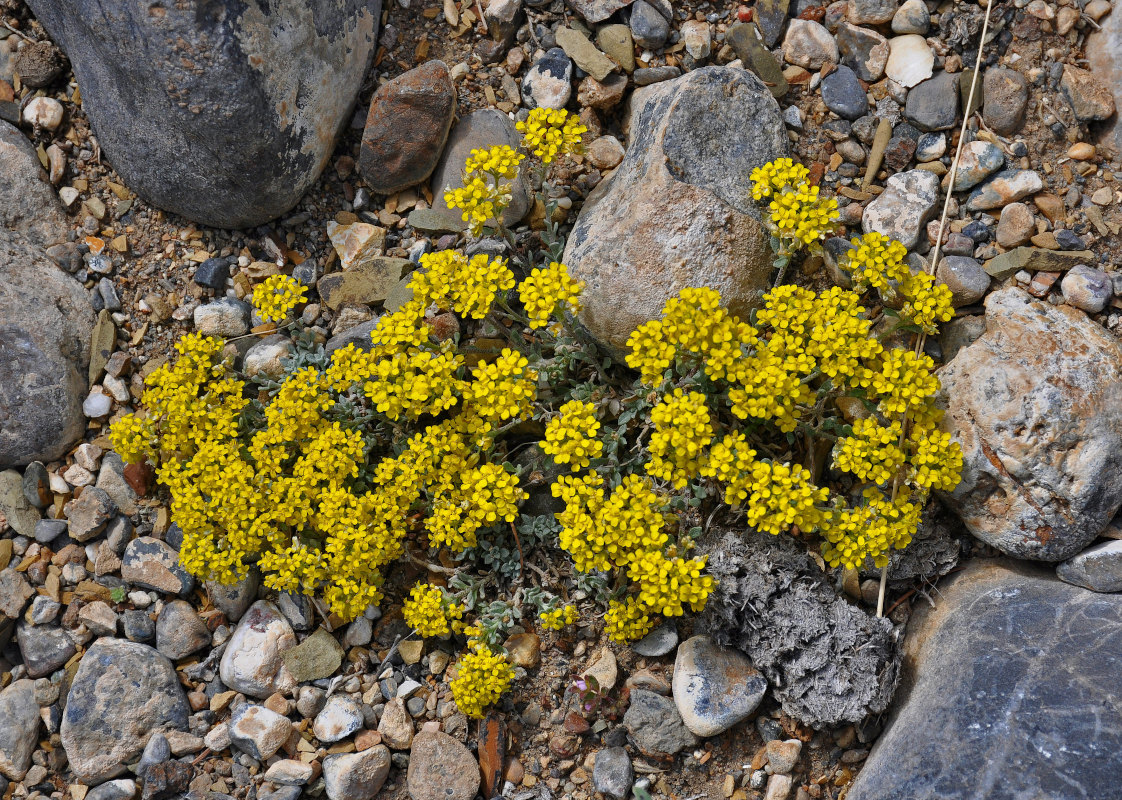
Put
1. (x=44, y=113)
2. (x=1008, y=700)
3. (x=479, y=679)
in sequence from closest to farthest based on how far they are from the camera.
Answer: (x=1008, y=700)
(x=479, y=679)
(x=44, y=113)

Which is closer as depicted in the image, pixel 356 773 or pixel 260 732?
pixel 356 773

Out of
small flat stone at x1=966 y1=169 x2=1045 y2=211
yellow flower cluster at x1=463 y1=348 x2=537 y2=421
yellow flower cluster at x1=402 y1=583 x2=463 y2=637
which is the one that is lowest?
yellow flower cluster at x1=402 y1=583 x2=463 y2=637

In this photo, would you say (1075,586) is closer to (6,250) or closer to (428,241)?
(428,241)

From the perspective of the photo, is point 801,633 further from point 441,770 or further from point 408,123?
point 408,123

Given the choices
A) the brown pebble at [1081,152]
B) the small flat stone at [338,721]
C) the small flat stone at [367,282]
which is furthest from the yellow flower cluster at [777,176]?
the small flat stone at [338,721]

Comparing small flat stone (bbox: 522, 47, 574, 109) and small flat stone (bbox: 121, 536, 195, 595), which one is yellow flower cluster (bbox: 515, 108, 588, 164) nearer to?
small flat stone (bbox: 522, 47, 574, 109)

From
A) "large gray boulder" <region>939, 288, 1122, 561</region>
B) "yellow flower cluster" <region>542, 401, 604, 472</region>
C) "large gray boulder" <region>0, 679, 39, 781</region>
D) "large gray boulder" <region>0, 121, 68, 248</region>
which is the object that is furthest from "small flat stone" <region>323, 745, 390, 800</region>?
"large gray boulder" <region>0, 121, 68, 248</region>

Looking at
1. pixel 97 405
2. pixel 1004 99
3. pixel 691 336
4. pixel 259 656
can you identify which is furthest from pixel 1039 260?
pixel 97 405
